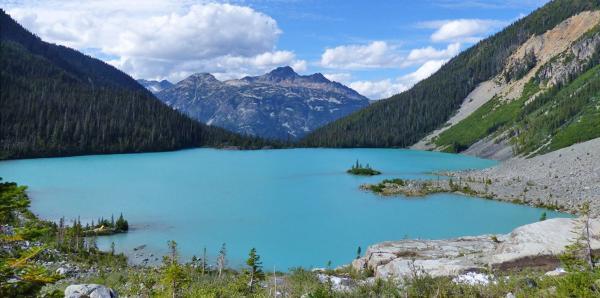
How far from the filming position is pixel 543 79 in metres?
162

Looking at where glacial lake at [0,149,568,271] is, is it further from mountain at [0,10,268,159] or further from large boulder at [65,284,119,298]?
mountain at [0,10,268,159]

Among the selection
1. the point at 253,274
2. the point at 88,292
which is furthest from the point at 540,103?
the point at 88,292

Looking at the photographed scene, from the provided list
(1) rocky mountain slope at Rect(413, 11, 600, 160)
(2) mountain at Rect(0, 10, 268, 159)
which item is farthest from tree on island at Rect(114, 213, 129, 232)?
(2) mountain at Rect(0, 10, 268, 159)

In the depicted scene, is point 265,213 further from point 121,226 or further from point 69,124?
point 69,124

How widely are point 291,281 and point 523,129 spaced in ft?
397

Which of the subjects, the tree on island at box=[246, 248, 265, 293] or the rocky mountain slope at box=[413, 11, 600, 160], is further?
the rocky mountain slope at box=[413, 11, 600, 160]

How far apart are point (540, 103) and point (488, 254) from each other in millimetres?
139576

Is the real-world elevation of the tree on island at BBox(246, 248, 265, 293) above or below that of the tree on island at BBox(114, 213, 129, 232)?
above

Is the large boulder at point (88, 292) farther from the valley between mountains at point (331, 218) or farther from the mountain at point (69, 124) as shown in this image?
the mountain at point (69, 124)

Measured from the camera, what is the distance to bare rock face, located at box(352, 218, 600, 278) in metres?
18.1

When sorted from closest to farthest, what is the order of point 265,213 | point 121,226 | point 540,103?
1. point 121,226
2. point 265,213
3. point 540,103

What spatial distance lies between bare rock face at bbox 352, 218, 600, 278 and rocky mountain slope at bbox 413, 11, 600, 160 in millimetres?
77899

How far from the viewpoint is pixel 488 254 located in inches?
782

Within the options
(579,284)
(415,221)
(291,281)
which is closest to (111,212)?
(415,221)
